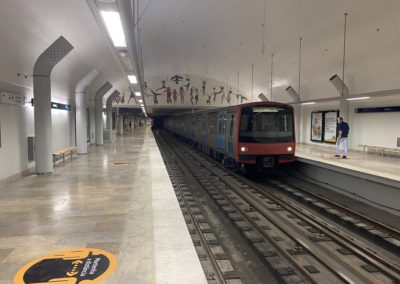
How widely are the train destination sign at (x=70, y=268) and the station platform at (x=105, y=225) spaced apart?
0.10 m

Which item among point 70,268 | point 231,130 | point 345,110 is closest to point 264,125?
point 231,130

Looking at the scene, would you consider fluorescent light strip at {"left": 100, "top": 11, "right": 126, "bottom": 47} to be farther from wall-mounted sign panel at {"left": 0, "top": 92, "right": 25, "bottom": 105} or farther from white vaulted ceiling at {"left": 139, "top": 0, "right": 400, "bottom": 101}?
white vaulted ceiling at {"left": 139, "top": 0, "right": 400, "bottom": 101}

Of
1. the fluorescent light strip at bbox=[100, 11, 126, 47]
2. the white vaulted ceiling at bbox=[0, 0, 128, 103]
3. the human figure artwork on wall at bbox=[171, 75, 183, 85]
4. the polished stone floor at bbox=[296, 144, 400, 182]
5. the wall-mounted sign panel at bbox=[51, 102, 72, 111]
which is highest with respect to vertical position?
the human figure artwork on wall at bbox=[171, 75, 183, 85]

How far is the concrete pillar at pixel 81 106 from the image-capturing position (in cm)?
1399

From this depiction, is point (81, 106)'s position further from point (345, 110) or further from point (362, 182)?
point (345, 110)

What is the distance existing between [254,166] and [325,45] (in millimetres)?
6348

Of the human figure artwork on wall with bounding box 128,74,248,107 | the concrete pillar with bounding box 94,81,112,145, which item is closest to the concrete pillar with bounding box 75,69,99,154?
the concrete pillar with bounding box 94,81,112,145

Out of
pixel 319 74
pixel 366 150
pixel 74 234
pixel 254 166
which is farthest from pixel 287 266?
pixel 319 74

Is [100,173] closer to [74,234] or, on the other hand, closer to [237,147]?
[237,147]

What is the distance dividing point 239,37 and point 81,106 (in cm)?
865

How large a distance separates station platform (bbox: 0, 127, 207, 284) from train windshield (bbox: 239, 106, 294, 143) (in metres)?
3.06

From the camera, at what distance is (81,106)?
47.1 feet

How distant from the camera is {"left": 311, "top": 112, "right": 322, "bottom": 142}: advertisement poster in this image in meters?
18.5

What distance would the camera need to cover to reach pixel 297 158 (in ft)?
38.0
